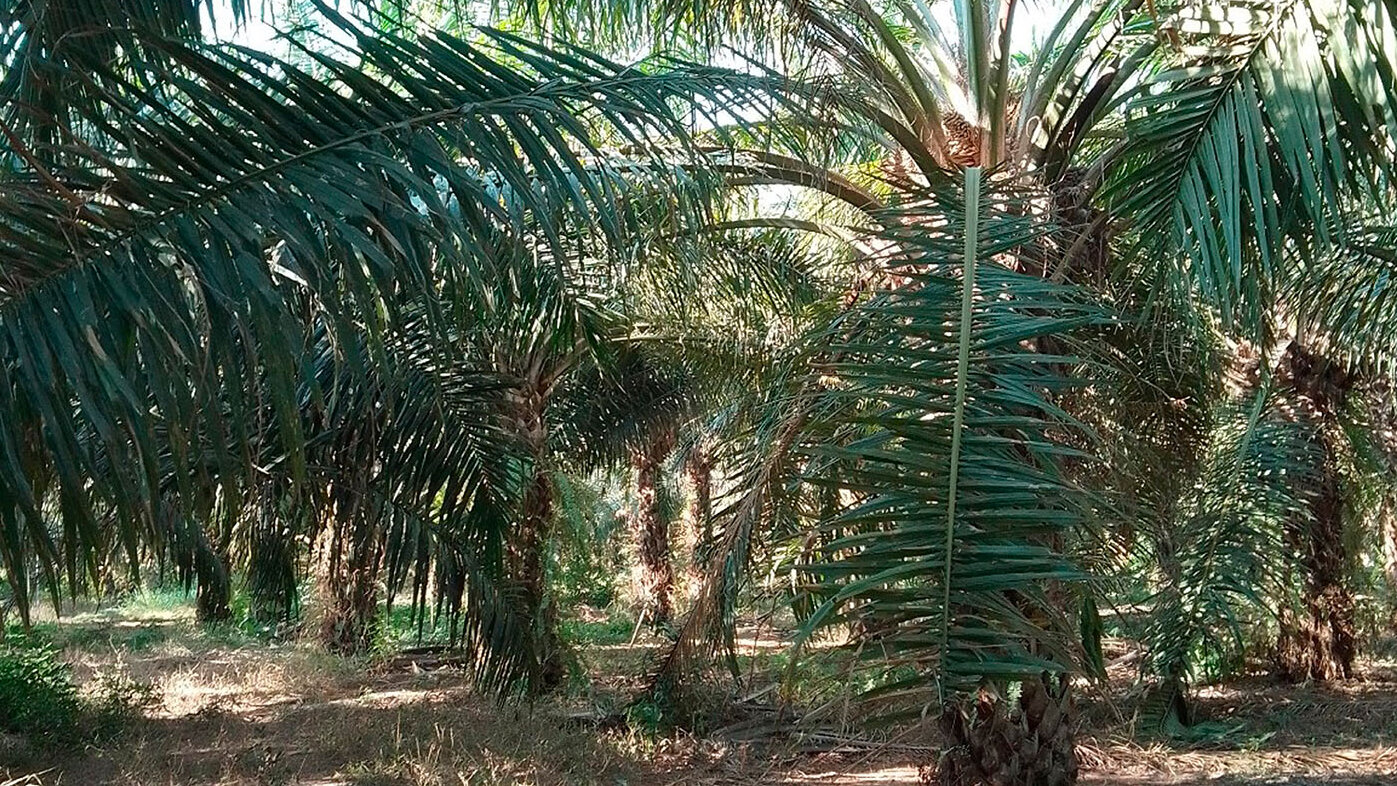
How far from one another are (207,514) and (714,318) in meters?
3.71

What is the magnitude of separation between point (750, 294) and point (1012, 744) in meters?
3.01

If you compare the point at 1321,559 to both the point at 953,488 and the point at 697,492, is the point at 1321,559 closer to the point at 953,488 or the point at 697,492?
the point at 697,492

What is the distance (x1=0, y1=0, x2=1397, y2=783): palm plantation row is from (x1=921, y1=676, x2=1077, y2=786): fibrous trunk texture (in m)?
0.02

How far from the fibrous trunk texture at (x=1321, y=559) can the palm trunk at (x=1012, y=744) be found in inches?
196

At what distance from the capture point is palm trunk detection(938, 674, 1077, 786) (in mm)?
5184

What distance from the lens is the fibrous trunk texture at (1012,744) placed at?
5.18m

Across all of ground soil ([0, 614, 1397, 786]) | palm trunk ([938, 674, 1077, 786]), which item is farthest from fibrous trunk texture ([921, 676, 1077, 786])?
ground soil ([0, 614, 1397, 786])

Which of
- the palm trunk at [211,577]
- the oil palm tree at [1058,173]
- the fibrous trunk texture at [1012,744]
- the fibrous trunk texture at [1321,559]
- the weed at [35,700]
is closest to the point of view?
the oil palm tree at [1058,173]

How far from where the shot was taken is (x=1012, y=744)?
5211mm

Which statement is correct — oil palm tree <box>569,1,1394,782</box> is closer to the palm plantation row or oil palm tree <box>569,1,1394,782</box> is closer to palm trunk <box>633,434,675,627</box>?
the palm plantation row

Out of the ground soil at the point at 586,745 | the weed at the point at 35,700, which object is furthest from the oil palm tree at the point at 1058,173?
the weed at the point at 35,700

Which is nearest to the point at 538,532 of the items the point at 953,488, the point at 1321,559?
the point at 953,488

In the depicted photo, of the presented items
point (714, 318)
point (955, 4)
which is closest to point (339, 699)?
point (714, 318)

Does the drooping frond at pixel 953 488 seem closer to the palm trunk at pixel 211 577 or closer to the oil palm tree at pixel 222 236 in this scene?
the oil palm tree at pixel 222 236
